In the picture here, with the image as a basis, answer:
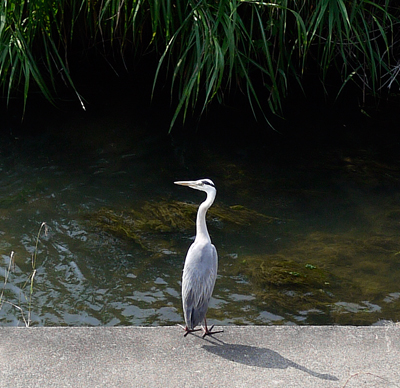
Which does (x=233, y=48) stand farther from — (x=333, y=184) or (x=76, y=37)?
(x=76, y=37)

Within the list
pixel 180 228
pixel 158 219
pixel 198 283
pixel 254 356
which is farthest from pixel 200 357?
pixel 158 219

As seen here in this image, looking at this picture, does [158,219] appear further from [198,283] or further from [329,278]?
[198,283]

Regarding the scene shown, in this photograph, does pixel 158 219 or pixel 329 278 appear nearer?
pixel 329 278

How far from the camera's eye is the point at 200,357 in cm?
276

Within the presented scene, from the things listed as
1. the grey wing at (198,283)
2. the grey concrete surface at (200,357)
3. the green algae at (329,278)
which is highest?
the grey wing at (198,283)

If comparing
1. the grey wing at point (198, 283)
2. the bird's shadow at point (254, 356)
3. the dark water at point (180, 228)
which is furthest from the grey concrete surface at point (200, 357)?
the dark water at point (180, 228)

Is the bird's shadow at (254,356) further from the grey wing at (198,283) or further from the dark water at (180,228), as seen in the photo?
the dark water at (180,228)

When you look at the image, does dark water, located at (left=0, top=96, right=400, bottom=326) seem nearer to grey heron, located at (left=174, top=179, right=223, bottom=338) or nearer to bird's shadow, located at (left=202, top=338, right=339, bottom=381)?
grey heron, located at (left=174, top=179, right=223, bottom=338)

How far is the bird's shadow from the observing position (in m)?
2.68

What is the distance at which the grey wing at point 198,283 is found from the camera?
9.72 ft

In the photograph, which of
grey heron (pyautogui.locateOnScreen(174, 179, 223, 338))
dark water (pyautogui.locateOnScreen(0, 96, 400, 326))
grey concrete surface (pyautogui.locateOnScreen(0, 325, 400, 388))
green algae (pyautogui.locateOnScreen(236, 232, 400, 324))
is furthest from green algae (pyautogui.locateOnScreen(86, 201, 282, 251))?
grey concrete surface (pyautogui.locateOnScreen(0, 325, 400, 388))

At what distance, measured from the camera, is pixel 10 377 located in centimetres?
257

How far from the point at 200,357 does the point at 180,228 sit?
202cm

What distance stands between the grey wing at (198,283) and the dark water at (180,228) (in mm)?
733
